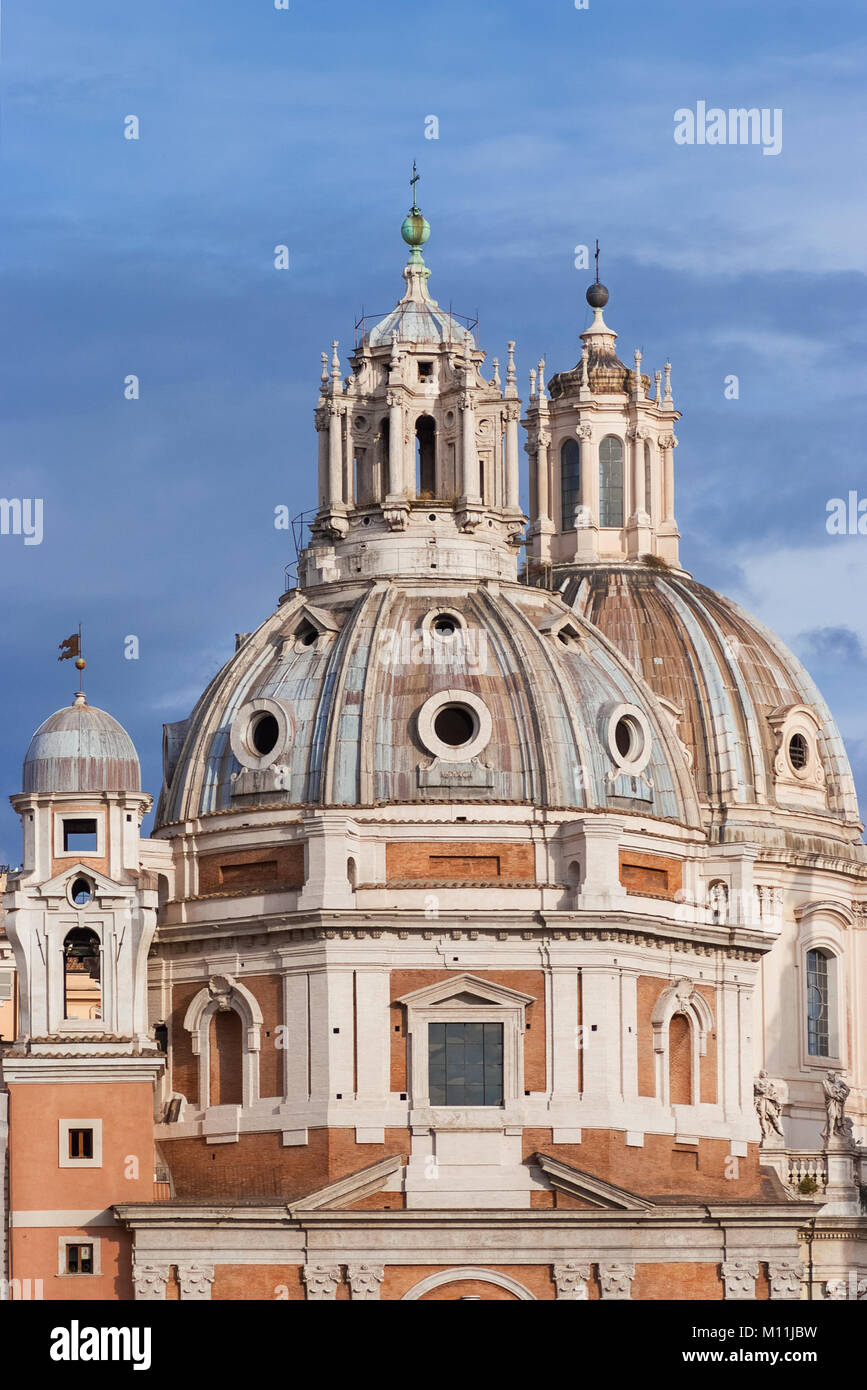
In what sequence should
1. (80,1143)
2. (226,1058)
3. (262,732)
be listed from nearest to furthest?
(80,1143) < (226,1058) < (262,732)

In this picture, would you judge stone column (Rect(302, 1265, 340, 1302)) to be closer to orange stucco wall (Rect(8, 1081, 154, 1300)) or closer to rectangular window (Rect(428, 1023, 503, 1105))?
orange stucco wall (Rect(8, 1081, 154, 1300))

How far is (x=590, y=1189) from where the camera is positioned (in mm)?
88625

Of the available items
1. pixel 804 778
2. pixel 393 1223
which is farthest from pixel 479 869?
pixel 804 778

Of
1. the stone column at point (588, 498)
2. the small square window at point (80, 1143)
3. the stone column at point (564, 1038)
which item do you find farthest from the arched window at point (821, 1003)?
the small square window at point (80, 1143)

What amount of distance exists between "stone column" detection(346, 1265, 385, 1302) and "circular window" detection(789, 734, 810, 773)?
86.9 ft

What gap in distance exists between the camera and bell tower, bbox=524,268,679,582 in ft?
376

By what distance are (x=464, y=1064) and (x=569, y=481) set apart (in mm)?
30171

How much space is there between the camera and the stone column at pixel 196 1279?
286 ft

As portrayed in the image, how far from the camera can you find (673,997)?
307ft

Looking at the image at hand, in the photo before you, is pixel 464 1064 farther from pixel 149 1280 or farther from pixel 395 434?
pixel 395 434

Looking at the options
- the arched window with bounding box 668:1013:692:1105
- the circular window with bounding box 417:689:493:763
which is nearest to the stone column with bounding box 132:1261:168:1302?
the arched window with bounding box 668:1013:692:1105

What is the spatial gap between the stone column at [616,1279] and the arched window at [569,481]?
3306 cm

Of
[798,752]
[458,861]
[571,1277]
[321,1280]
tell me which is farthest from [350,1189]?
[798,752]

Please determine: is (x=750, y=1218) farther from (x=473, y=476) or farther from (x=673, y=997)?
(x=473, y=476)
